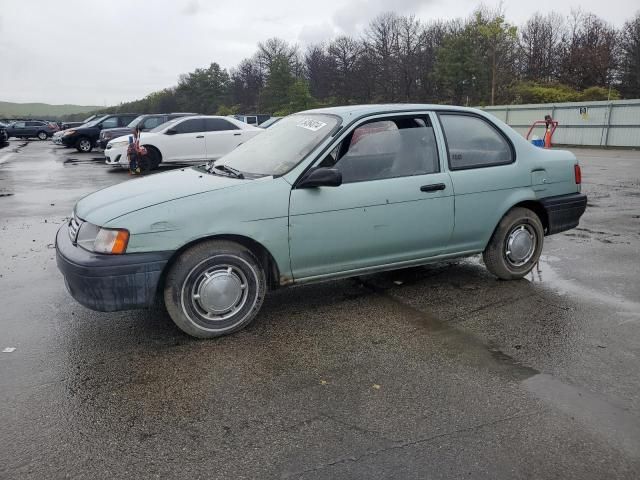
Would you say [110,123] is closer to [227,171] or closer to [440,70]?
[227,171]

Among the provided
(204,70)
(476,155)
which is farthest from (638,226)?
(204,70)

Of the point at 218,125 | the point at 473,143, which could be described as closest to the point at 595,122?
the point at 218,125

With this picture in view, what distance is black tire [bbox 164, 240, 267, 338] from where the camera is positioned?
3.78m

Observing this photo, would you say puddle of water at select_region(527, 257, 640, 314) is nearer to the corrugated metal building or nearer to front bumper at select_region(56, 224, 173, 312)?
front bumper at select_region(56, 224, 173, 312)

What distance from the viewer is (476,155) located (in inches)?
192

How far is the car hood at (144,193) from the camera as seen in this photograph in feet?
12.5

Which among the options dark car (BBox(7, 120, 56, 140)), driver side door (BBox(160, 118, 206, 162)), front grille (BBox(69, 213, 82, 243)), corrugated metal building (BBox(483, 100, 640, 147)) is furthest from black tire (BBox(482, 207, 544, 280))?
dark car (BBox(7, 120, 56, 140))

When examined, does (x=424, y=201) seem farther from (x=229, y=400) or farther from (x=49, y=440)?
(x=49, y=440)

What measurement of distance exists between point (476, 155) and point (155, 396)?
342 cm

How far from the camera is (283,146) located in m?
4.58

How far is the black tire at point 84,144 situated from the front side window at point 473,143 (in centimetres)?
2411

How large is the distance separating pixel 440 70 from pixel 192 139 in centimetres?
4564

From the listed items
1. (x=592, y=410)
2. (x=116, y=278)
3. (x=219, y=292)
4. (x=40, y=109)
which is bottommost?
(x=592, y=410)

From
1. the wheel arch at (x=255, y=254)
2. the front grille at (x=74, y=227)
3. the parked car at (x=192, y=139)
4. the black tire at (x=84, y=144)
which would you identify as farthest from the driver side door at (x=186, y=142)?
the black tire at (x=84, y=144)
